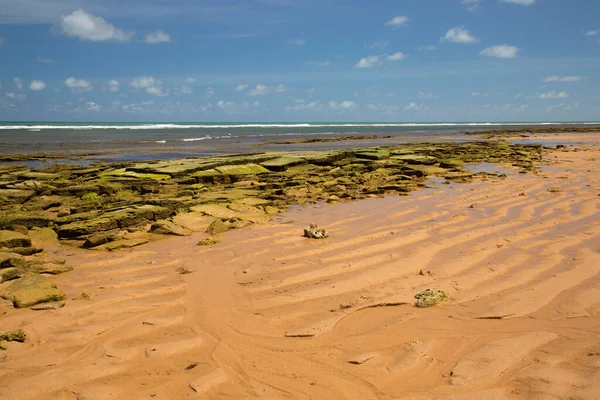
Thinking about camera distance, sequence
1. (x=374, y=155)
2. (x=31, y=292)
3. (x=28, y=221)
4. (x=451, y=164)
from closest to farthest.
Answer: (x=31, y=292) < (x=28, y=221) < (x=451, y=164) < (x=374, y=155)

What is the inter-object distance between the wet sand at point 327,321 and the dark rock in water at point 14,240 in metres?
0.35

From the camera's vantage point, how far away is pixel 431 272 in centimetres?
427

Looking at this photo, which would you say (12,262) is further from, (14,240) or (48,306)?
(48,306)

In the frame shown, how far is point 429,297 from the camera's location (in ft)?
11.7

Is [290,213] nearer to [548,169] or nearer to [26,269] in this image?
[26,269]

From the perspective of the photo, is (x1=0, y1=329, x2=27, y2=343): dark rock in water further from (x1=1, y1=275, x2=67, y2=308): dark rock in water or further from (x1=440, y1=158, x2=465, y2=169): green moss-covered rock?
(x1=440, y1=158, x2=465, y2=169): green moss-covered rock

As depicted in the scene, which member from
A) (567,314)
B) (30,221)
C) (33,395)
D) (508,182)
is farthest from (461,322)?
(508,182)

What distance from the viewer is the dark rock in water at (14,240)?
17.9 ft

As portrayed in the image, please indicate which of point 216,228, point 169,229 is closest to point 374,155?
point 216,228

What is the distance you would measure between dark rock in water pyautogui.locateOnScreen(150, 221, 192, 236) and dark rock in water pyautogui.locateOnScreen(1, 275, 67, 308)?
214 centimetres

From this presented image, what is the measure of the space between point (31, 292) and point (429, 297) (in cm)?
348

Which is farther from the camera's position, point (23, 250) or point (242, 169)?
point (242, 169)

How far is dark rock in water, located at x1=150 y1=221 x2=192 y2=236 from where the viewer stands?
6.20 m

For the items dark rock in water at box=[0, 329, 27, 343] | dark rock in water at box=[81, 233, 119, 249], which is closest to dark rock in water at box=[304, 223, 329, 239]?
dark rock in water at box=[81, 233, 119, 249]
